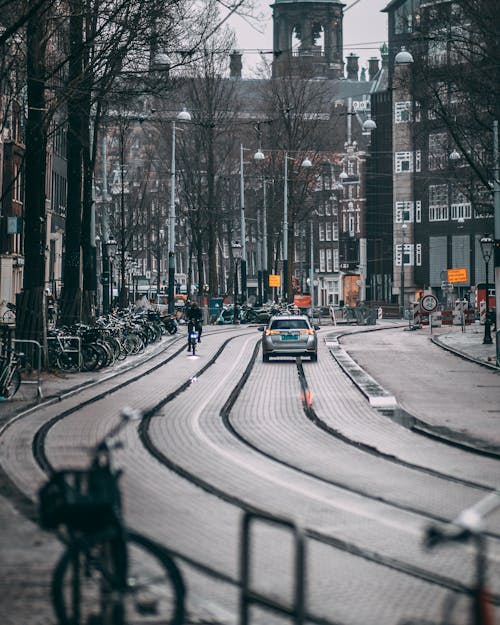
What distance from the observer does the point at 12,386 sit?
25297 mm

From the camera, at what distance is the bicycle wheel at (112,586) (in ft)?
22.9

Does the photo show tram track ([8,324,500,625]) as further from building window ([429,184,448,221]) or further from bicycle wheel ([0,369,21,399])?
building window ([429,184,448,221])

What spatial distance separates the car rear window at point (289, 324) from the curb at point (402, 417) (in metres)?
3.26

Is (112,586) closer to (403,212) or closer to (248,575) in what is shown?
(248,575)

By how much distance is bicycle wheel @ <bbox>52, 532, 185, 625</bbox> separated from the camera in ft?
22.9

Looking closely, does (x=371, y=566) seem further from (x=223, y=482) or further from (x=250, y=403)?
(x=250, y=403)

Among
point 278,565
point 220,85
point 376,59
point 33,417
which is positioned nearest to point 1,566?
point 278,565

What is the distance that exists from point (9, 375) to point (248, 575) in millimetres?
17725

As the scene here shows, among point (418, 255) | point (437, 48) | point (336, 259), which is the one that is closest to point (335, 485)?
point (437, 48)

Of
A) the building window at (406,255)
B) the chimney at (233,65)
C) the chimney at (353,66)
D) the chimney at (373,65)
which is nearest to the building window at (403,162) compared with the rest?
the building window at (406,255)

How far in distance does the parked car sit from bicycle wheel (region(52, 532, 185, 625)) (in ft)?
106

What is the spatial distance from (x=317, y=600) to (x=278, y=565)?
1.86 feet

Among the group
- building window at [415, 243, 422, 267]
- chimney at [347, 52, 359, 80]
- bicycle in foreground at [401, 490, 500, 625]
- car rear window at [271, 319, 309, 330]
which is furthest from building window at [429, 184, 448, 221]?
bicycle in foreground at [401, 490, 500, 625]

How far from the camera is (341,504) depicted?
1271 centimetres
